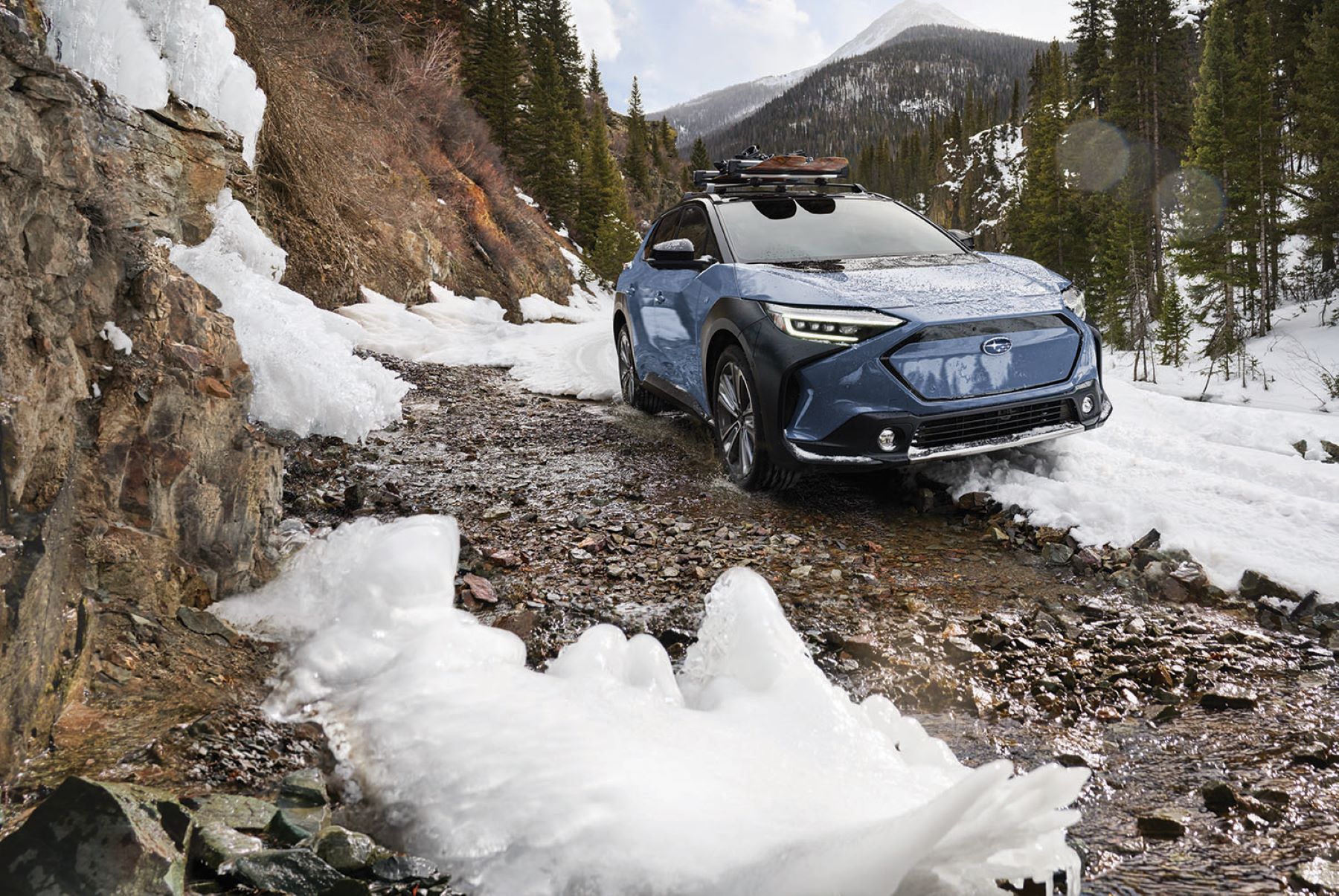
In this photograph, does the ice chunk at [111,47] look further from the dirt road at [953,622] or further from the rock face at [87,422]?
the rock face at [87,422]

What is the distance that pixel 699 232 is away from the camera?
591cm

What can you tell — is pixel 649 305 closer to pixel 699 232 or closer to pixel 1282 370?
Answer: pixel 699 232

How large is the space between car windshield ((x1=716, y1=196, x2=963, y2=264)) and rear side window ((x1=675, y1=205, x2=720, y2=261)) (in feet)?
0.44

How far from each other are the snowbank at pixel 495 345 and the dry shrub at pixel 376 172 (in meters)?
0.80

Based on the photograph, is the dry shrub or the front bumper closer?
the front bumper

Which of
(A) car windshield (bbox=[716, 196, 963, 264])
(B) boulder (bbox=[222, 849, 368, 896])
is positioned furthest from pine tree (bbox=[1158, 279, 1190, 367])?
(B) boulder (bbox=[222, 849, 368, 896])

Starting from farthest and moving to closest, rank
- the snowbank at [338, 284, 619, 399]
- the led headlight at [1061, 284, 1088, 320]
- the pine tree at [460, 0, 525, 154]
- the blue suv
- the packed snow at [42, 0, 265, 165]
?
the pine tree at [460, 0, 525, 154]
the snowbank at [338, 284, 619, 399]
the packed snow at [42, 0, 265, 165]
the led headlight at [1061, 284, 1088, 320]
the blue suv

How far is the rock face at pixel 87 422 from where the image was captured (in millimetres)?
2043

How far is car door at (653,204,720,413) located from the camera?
5.44 m

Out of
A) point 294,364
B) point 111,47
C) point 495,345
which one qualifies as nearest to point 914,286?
point 294,364

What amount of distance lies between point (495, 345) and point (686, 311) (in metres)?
7.34

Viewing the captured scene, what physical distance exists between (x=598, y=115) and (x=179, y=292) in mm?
53745

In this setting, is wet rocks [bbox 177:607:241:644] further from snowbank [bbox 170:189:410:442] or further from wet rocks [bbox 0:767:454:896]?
snowbank [bbox 170:189:410:442]

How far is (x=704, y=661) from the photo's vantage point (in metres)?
2.79
